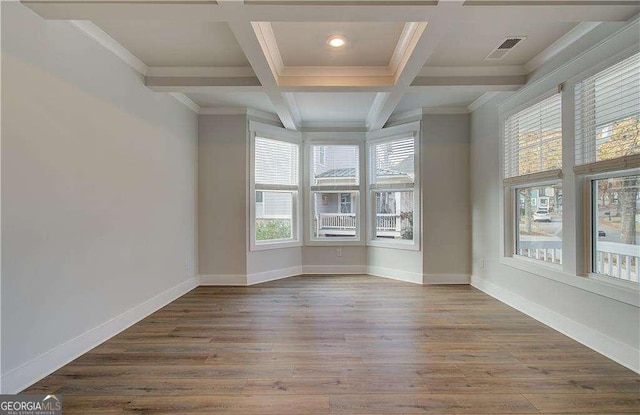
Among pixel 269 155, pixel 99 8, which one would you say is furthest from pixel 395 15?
pixel 269 155

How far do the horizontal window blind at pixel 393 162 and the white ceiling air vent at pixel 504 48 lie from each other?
181 centimetres

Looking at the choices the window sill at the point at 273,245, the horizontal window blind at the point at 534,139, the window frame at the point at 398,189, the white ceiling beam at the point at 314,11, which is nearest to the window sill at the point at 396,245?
the window frame at the point at 398,189

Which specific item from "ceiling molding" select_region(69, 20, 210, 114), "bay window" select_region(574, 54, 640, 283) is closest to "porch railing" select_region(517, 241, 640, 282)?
"bay window" select_region(574, 54, 640, 283)

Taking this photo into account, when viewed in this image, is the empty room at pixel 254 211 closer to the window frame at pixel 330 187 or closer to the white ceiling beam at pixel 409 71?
the white ceiling beam at pixel 409 71

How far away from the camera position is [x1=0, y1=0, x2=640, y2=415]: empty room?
78.2 inches

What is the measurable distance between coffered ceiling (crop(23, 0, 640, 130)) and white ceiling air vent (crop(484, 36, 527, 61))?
41 mm

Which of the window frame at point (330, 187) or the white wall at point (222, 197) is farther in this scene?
the window frame at point (330, 187)

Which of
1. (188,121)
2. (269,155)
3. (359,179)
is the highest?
(188,121)

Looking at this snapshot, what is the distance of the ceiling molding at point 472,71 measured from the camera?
10.7 feet

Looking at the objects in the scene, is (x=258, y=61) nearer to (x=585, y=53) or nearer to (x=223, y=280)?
(x=585, y=53)

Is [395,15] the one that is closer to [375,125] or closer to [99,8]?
[99,8]

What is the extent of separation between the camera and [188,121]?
4.29m

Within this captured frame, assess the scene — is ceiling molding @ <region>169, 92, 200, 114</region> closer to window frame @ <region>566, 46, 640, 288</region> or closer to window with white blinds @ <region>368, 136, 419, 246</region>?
window with white blinds @ <region>368, 136, 419, 246</region>

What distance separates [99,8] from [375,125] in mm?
3636
